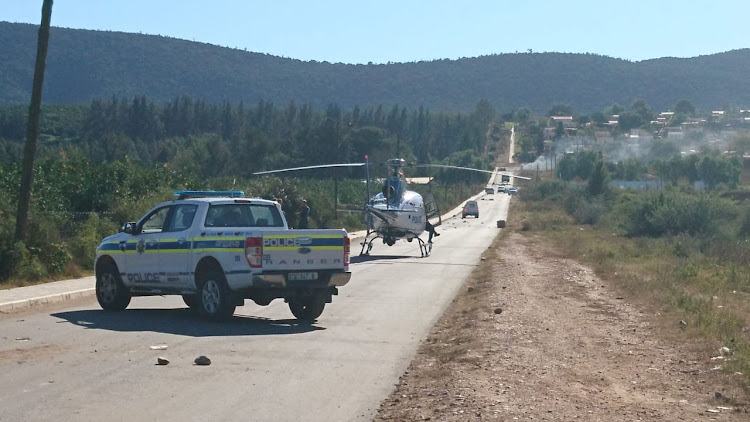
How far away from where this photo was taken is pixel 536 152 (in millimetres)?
195875

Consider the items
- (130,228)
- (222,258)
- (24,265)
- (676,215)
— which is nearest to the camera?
(222,258)

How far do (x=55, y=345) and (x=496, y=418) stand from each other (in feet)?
21.7

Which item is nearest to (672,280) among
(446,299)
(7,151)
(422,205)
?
(446,299)

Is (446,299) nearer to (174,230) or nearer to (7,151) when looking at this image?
(174,230)

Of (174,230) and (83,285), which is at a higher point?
(174,230)

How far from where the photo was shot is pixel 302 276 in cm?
1603

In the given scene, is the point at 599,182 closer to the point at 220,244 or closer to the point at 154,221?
the point at 154,221

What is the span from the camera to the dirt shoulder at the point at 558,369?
31.8ft

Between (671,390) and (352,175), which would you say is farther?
(352,175)

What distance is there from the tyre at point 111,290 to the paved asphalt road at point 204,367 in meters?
0.18

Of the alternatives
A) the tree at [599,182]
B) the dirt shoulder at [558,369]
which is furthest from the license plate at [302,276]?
the tree at [599,182]

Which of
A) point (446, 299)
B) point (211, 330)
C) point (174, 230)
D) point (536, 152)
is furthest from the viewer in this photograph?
point (536, 152)

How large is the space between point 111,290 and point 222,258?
9.11 feet

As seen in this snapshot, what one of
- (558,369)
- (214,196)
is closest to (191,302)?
(214,196)
